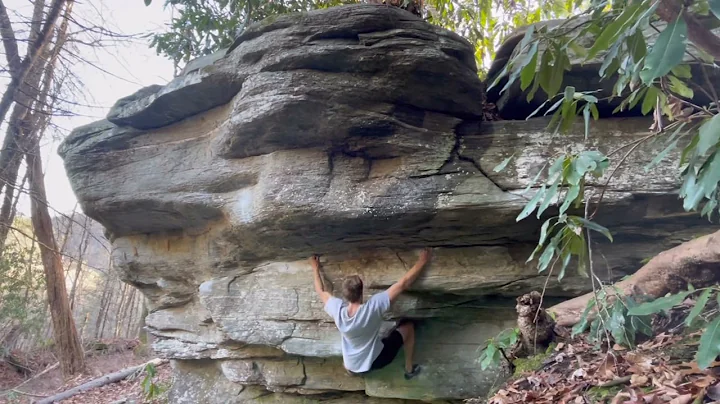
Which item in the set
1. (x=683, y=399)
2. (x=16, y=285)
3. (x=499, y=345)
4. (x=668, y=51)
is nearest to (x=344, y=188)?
(x=499, y=345)

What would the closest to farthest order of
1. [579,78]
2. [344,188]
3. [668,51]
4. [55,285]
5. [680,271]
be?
1. [668,51]
2. [680,271]
3. [579,78]
4. [344,188]
5. [55,285]

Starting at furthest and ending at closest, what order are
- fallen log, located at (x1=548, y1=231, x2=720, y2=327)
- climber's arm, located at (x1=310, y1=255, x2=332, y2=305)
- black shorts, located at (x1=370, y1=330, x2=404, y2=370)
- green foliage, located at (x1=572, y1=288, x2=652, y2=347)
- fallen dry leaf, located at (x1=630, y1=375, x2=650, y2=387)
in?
black shorts, located at (x1=370, y1=330, x2=404, y2=370) < climber's arm, located at (x1=310, y1=255, x2=332, y2=305) < fallen log, located at (x1=548, y1=231, x2=720, y2=327) < green foliage, located at (x1=572, y1=288, x2=652, y2=347) < fallen dry leaf, located at (x1=630, y1=375, x2=650, y2=387)

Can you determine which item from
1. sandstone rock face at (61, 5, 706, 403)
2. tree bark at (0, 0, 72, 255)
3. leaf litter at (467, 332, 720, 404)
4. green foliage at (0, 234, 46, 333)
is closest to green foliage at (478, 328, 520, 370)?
sandstone rock face at (61, 5, 706, 403)

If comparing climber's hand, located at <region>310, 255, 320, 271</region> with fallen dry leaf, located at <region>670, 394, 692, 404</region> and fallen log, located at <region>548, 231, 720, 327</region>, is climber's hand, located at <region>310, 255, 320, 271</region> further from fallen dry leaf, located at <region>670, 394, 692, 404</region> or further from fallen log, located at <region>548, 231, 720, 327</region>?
fallen dry leaf, located at <region>670, 394, 692, 404</region>

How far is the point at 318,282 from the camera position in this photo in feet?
18.7

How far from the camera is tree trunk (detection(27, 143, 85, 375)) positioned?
1055 cm

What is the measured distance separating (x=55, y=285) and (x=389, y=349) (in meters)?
9.29

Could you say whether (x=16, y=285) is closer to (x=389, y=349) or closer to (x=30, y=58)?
(x=30, y=58)

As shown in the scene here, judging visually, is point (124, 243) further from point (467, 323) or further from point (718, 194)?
point (718, 194)

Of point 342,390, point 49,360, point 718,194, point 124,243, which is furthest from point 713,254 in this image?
point 49,360

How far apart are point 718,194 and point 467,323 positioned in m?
3.30

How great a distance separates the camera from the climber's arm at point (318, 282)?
5.48m

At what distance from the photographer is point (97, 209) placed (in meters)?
6.38

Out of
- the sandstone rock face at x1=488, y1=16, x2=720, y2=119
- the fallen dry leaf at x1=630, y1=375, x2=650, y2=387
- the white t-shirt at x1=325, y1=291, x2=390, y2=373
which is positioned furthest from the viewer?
the white t-shirt at x1=325, y1=291, x2=390, y2=373
